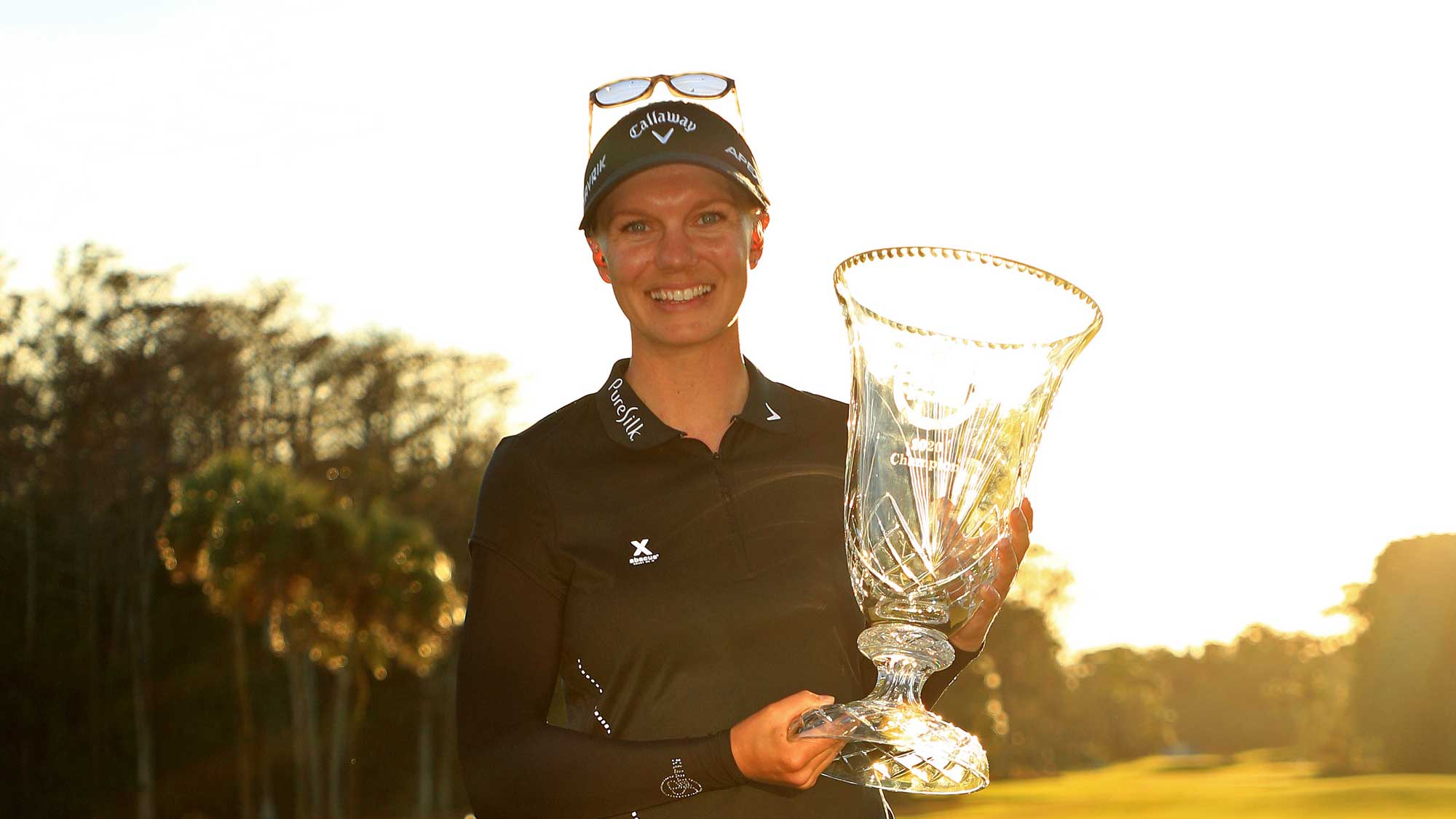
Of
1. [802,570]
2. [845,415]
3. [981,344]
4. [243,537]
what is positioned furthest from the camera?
[243,537]

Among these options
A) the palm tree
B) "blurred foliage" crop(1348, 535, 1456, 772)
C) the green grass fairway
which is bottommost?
the green grass fairway

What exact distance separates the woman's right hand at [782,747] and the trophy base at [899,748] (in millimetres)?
21

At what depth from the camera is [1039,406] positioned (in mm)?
2396

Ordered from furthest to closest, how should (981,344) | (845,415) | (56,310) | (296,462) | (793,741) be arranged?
(296,462)
(56,310)
(845,415)
(981,344)
(793,741)

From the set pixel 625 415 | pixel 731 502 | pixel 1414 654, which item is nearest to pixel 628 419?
pixel 625 415

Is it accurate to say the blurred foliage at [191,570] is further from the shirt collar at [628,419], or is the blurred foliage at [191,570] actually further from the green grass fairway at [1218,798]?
the shirt collar at [628,419]

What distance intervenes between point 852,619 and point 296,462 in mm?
39290

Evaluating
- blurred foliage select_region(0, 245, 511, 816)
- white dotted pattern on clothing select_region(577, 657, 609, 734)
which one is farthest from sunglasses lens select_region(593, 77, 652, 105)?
blurred foliage select_region(0, 245, 511, 816)

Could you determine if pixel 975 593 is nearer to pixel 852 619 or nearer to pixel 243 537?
pixel 852 619

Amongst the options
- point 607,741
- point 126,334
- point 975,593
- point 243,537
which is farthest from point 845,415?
point 126,334

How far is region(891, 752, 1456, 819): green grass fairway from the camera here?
3025cm

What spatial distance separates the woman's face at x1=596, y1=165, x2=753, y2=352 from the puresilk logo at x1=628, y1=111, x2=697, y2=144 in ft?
0.21

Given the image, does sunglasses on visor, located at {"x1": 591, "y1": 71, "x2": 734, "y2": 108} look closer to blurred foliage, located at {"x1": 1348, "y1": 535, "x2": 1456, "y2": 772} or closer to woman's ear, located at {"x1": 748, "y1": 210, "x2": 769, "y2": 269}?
woman's ear, located at {"x1": 748, "y1": 210, "x2": 769, "y2": 269}

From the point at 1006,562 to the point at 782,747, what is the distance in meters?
0.54
